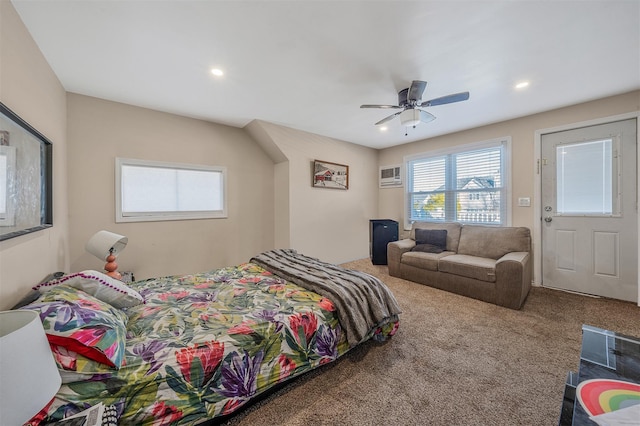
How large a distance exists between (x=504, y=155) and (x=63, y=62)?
541 cm

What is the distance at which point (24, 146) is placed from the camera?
60.9 inches

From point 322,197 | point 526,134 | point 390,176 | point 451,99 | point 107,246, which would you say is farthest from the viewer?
point 390,176

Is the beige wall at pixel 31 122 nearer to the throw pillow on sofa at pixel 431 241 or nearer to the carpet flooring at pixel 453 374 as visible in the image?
the carpet flooring at pixel 453 374

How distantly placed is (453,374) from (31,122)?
3527mm

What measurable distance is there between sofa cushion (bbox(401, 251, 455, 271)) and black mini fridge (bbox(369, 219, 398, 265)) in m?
0.84

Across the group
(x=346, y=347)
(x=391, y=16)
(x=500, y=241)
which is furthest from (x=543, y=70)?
(x=346, y=347)

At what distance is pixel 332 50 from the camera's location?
2.00m

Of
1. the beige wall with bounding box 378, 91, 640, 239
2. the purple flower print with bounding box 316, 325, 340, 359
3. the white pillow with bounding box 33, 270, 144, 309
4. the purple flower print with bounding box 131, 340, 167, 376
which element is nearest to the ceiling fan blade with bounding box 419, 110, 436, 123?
the beige wall with bounding box 378, 91, 640, 239

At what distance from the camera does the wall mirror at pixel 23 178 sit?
1.31 metres

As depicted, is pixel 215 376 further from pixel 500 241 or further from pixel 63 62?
pixel 500 241

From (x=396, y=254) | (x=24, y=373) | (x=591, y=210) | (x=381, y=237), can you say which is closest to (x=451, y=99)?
(x=396, y=254)

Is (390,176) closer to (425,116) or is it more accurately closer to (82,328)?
(425,116)

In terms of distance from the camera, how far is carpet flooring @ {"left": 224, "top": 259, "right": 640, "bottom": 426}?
4.50 feet

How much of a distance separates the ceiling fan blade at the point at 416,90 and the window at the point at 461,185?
213 centimetres
